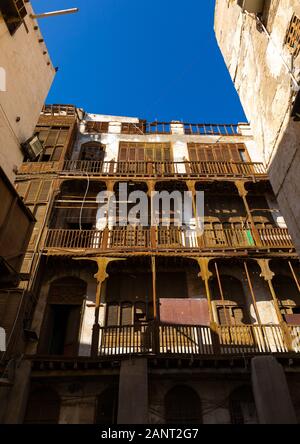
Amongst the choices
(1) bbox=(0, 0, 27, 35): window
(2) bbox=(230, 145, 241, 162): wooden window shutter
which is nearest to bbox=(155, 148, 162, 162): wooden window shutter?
(2) bbox=(230, 145, 241, 162): wooden window shutter

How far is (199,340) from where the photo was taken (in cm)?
1083

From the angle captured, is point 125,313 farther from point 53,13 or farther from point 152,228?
point 53,13

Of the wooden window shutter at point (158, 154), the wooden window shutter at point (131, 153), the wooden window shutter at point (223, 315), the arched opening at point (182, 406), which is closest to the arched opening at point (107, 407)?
the arched opening at point (182, 406)

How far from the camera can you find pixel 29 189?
15.3m

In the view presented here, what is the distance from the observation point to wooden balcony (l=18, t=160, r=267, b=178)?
52.6ft

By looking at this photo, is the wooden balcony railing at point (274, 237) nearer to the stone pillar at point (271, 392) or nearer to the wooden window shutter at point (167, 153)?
the stone pillar at point (271, 392)

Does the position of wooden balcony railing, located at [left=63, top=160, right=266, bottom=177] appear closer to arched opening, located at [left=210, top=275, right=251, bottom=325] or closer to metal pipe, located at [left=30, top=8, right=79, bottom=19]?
arched opening, located at [left=210, top=275, right=251, bottom=325]

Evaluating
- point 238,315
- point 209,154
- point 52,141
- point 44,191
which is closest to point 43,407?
point 238,315

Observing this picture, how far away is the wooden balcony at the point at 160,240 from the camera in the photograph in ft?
42.7

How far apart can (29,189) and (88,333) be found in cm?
814

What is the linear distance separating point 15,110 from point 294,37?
6.40 metres

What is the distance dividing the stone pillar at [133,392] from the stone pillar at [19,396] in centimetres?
317
